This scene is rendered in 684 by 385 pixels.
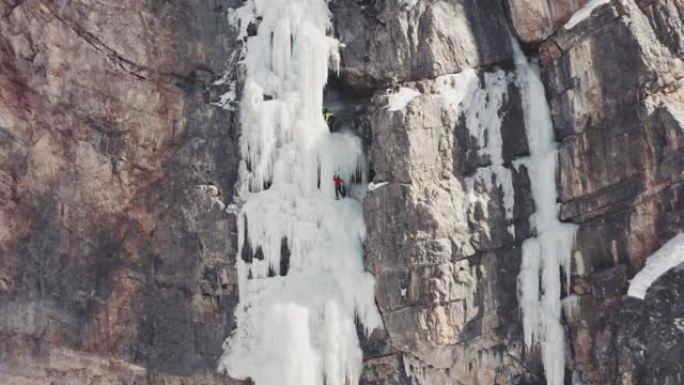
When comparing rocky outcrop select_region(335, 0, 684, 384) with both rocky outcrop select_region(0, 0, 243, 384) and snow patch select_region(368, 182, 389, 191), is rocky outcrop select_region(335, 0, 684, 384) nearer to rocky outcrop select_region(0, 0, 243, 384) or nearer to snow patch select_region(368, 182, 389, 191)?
snow patch select_region(368, 182, 389, 191)

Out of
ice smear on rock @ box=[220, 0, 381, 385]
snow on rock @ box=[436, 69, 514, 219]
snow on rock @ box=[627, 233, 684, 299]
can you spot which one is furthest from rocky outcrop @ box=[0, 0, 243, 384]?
snow on rock @ box=[627, 233, 684, 299]

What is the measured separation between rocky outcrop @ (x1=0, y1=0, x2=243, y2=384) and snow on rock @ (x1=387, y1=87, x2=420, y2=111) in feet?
12.7

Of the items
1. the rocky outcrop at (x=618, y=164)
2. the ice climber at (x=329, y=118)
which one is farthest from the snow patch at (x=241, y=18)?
the rocky outcrop at (x=618, y=164)

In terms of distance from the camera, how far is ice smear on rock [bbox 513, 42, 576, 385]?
19516 mm

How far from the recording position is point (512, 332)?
19.8 meters

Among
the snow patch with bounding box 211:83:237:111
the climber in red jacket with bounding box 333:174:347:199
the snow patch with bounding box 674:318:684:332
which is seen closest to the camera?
the snow patch with bounding box 674:318:684:332

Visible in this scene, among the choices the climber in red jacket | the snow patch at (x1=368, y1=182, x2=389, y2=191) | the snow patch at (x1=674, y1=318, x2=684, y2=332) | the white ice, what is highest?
the white ice

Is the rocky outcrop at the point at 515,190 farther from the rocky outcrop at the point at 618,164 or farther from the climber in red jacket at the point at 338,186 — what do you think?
the climber in red jacket at the point at 338,186

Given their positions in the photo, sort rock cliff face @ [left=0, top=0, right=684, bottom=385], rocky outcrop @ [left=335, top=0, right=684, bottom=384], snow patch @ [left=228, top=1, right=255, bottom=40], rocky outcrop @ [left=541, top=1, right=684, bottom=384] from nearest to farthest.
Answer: rocky outcrop @ [left=541, top=1, right=684, bottom=384], rocky outcrop @ [left=335, top=0, right=684, bottom=384], rock cliff face @ [left=0, top=0, right=684, bottom=385], snow patch @ [left=228, top=1, right=255, bottom=40]

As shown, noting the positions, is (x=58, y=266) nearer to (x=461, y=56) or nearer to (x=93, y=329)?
(x=93, y=329)

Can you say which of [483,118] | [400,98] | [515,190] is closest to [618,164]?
[515,190]

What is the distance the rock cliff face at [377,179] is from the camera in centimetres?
1891

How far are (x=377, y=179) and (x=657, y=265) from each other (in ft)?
20.4

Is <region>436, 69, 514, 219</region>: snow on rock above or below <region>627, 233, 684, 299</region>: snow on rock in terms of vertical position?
above
